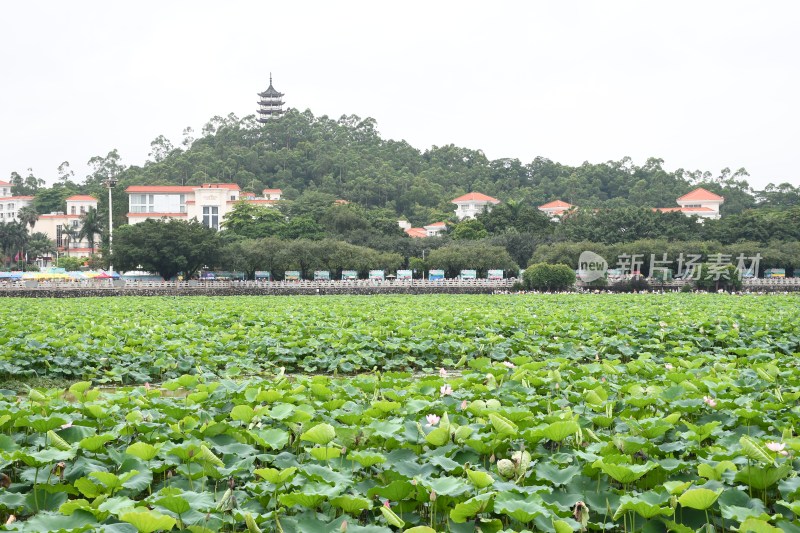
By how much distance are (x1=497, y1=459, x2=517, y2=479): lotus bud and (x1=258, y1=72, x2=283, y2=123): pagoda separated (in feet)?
303

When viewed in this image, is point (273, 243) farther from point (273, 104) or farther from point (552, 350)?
point (273, 104)

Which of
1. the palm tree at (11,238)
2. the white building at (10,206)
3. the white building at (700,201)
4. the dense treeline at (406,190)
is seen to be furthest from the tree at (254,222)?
the white building at (700,201)

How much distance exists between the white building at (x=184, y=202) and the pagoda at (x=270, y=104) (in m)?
33.8

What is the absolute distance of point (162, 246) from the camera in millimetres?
35938

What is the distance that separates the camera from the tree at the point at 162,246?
3575 cm

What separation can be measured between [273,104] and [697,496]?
3704 inches

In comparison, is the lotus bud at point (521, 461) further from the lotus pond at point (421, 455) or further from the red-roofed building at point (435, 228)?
the red-roofed building at point (435, 228)

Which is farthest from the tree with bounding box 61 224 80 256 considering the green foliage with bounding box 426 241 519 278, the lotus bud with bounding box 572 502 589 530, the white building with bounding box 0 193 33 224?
the lotus bud with bounding box 572 502 589 530

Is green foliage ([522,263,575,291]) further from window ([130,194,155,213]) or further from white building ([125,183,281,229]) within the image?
window ([130,194,155,213])

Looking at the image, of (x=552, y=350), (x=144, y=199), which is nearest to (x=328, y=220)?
(x=144, y=199)

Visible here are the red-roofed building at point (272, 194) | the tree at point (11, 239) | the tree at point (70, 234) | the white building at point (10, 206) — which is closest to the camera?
the tree at point (11, 239)

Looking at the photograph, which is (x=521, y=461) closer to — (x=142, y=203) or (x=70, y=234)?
(x=142, y=203)

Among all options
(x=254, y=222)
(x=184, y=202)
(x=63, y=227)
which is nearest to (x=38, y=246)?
(x=63, y=227)

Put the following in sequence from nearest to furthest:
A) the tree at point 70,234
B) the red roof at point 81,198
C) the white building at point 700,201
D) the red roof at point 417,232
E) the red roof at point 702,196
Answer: the red roof at point 417,232, the tree at point 70,234, the white building at point 700,201, the red roof at point 702,196, the red roof at point 81,198
